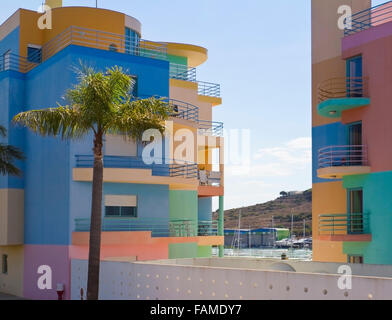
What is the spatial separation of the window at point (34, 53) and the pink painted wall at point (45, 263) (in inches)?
363

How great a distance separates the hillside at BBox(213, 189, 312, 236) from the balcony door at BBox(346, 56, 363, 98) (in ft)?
274

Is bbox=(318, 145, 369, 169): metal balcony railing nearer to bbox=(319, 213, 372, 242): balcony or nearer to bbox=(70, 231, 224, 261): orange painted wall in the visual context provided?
bbox=(319, 213, 372, 242): balcony

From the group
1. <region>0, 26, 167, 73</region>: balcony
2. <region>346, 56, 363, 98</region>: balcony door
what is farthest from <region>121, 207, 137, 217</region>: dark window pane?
<region>346, 56, 363, 98</region>: balcony door

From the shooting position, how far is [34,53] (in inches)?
1276

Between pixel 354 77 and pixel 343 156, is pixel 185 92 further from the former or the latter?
pixel 343 156

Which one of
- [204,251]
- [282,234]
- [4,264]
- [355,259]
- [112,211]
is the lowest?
[4,264]

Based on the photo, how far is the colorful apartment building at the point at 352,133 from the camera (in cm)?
Answer: 2647

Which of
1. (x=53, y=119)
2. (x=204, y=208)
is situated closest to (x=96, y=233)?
(x=53, y=119)

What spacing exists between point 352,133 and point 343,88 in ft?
6.74

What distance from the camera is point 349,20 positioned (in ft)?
97.5

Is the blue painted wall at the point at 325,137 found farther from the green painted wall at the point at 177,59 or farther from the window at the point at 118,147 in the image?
the green painted wall at the point at 177,59

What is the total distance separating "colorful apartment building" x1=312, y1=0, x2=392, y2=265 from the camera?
26469 millimetres

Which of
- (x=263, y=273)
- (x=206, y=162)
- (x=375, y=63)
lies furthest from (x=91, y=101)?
(x=206, y=162)
